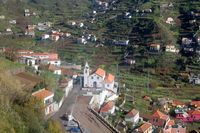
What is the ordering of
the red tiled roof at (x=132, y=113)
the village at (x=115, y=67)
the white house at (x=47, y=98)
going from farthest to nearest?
the red tiled roof at (x=132, y=113) < the village at (x=115, y=67) < the white house at (x=47, y=98)

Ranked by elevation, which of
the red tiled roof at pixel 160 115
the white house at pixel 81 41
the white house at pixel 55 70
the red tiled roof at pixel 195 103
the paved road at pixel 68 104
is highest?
the white house at pixel 81 41

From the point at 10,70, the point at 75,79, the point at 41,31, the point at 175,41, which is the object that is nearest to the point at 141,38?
the point at 175,41

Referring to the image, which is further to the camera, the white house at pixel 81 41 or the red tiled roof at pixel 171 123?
the white house at pixel 81 41

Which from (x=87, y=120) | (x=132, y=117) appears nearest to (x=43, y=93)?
(x=87, y=120)

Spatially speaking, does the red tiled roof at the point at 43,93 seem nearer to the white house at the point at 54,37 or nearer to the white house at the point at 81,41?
the white house at the point at 81,41

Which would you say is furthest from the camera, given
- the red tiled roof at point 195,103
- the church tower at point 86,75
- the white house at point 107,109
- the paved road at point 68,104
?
the red tiled roof at point 195,103

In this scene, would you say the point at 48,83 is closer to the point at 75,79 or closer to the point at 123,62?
the point at 75,79

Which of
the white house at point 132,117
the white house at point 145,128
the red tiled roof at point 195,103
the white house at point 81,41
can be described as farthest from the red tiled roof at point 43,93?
the white house at point 81,41

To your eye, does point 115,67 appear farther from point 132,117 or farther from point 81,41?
point 132,117

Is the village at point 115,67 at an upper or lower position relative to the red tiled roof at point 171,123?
upper

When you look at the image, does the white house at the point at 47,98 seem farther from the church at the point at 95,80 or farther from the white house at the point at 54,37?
the white house at the point at 54,37

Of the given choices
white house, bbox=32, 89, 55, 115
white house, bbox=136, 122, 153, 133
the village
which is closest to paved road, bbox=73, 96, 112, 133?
the village

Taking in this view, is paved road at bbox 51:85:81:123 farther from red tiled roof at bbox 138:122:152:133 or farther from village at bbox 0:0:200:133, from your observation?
red tiled roof at bbox 138:122:152:133
